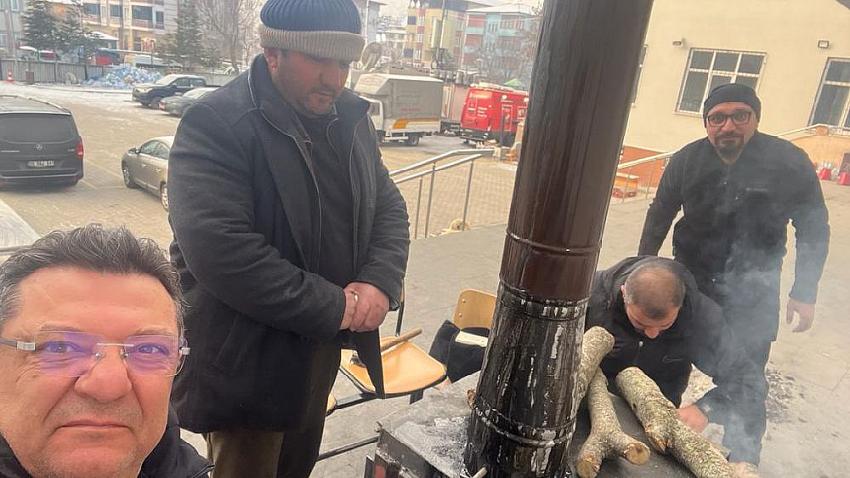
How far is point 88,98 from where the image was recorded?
27.4 m

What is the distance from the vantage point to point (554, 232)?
51.0 inches

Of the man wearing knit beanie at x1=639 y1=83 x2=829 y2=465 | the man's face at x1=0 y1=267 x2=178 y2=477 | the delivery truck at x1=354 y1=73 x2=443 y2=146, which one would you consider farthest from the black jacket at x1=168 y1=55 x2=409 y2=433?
the delivery truck at x1=354 y1=73 x2=443 y2=146

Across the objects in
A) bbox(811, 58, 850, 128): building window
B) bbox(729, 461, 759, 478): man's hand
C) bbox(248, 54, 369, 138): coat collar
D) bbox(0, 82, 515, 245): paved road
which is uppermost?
bbox(811, 58, 850, 128): building window

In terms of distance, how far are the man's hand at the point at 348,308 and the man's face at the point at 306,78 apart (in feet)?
1.95

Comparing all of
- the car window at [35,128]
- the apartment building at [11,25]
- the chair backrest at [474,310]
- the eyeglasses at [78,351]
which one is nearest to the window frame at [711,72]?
the chair backrest at [474,310]

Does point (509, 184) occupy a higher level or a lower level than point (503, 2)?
lower

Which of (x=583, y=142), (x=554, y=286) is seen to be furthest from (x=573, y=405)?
(x=583, y=142)

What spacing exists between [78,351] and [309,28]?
1040 millimetres

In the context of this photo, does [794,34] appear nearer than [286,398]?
No

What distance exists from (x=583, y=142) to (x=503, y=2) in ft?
191

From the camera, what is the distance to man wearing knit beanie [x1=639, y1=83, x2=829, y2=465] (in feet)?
9.10

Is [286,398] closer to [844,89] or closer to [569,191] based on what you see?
[569,191]

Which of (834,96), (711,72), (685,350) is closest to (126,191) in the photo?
(685,350)

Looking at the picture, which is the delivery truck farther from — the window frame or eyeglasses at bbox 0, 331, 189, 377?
eyeglasses at bbox 0, 331, 189, 377
